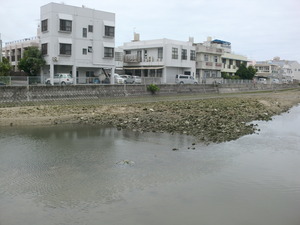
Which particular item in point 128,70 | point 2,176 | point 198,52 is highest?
point 198,52

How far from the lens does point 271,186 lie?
34.8 ft

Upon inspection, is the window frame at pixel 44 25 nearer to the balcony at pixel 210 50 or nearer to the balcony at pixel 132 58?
the balcony at pixel 132 58

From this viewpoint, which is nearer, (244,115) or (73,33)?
(244,115)

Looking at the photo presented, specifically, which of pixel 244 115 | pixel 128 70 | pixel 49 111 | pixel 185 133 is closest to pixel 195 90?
pixel 128 70

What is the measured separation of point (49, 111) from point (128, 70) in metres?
39.3

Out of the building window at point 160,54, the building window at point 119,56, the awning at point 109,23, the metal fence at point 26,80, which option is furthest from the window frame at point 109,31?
the building window at point 119,56

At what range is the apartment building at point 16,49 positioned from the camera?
187 feet

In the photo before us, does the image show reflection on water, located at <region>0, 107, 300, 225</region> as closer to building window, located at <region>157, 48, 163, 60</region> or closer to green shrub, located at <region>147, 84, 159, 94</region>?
green shrub, located at <region>147, 84, 159, 94</region>

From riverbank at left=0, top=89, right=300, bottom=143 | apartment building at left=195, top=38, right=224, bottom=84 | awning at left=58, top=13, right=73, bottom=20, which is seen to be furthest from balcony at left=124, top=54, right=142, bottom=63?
riverbank at left=0, top=89, right=300, bottom=143

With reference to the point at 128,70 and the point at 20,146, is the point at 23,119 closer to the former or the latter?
the point at 20,146

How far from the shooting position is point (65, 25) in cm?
4366

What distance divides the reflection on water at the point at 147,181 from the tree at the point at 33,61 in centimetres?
2779

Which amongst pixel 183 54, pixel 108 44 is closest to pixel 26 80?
pixel 108 44

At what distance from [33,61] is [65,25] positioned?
20.7 ft
